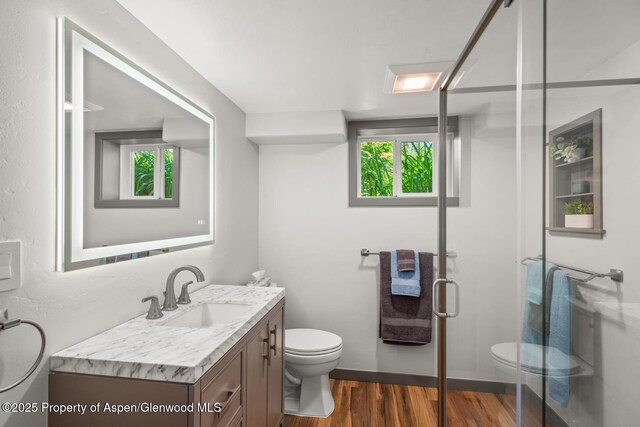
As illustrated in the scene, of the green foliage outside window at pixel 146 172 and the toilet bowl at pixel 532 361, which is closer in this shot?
the toilet bowl at pixel 532 361

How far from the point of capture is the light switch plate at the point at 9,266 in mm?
857

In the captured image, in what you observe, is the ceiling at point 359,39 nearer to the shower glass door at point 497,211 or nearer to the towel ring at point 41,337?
the shower glass door at point 497,211

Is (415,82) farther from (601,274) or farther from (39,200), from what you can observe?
(39,200)

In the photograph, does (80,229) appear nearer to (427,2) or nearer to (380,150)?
(427,2)

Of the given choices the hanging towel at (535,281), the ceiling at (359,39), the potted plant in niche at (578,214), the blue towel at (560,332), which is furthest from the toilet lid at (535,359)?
the ceiling at (359,39)

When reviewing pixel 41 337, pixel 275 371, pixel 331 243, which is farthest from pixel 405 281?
pixel 41 337

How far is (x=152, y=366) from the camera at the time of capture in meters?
0.94

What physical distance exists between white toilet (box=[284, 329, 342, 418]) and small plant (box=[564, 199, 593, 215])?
Result: 5.96ft

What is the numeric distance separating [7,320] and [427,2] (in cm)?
174

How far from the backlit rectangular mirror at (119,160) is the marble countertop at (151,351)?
272 mm

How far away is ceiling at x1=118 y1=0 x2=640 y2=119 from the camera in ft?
2.14

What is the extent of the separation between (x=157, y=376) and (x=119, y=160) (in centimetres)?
84

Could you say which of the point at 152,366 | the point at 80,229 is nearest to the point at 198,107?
the point at 80,229

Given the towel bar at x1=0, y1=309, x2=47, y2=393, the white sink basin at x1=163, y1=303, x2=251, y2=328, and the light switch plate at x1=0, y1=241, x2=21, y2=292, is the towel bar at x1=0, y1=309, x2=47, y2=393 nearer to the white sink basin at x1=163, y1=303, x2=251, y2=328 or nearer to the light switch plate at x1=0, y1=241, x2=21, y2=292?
the light switch plate at x1=0, y1=241, x2=21, y2=292
